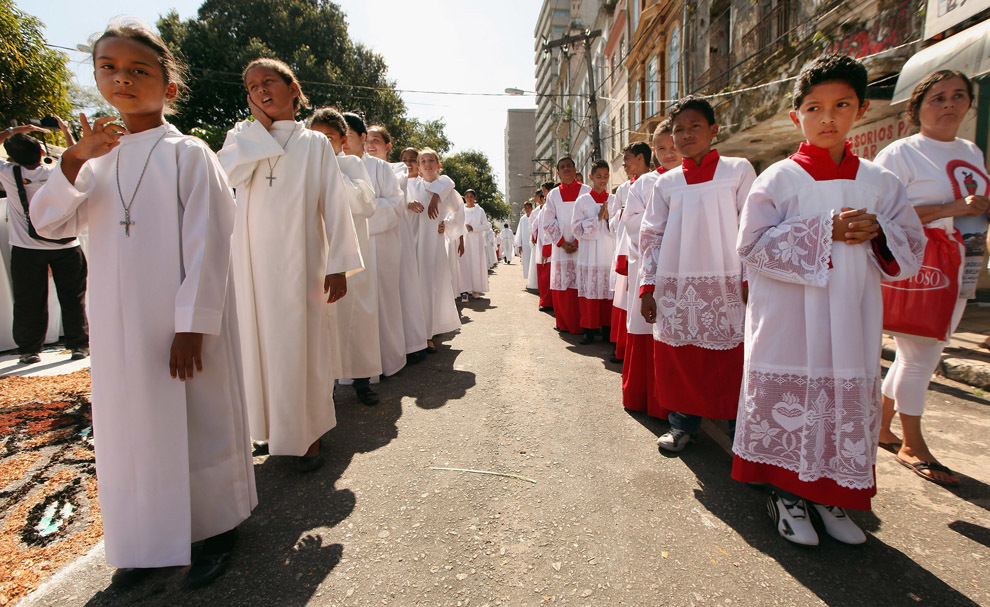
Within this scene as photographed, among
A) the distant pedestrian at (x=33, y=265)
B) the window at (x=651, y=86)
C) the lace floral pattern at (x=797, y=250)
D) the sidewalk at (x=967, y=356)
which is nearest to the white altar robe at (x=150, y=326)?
the lace floral pattern at (x=797, y=250)

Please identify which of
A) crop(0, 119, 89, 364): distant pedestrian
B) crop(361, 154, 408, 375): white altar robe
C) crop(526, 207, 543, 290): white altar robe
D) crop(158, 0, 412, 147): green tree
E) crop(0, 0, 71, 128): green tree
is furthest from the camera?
crop(158, 0, 412, 147): green tree

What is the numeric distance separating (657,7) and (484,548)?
68.7 ft

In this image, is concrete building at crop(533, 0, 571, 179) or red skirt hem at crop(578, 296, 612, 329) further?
concrete building at crop(533, 0, 571, 179)

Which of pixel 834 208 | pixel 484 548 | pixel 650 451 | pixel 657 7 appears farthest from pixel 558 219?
pixel 657 7

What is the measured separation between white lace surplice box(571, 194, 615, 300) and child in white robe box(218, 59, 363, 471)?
385cm

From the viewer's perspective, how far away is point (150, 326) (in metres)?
1.82

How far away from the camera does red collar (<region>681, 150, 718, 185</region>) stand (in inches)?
114

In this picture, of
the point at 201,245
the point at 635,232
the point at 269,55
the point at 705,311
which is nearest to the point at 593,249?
the point at 635,232

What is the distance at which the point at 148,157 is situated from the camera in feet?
6.15

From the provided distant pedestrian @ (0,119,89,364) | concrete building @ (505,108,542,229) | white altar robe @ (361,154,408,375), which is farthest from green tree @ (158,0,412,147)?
concrete building @ (505,108,542,229)

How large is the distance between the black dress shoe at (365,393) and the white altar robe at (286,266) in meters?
1.04

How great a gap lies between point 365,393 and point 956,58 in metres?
7.46

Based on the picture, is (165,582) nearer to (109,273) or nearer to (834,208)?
(109,273)

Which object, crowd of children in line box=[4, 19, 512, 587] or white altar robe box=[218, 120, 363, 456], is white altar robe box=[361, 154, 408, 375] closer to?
white altar robe box=[218, 120, 363, 456]
